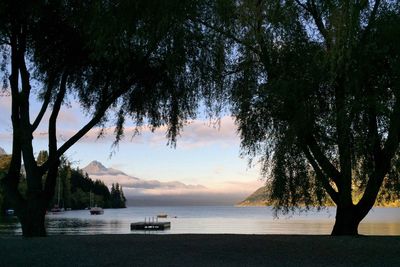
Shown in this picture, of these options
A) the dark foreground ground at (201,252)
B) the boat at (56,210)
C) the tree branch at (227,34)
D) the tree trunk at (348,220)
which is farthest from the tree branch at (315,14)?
the boat at (56,210)

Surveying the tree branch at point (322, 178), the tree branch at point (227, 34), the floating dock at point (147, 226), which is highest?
the tree branch at point (227, 34)

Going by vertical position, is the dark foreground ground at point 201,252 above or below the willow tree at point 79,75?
below

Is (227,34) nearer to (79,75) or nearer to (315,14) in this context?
(315,14)

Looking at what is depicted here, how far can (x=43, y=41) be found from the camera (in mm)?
17625

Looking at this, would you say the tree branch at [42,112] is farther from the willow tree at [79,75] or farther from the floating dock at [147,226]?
the floating dock at [147,226]

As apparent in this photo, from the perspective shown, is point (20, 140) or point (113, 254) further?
point (20, 140)

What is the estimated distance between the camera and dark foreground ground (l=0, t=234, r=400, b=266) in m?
12.1

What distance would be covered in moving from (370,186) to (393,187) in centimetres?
→ 71

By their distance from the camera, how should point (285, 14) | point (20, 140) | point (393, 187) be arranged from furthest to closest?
point (20, 140) → point (393, 187) → point (285, 14)

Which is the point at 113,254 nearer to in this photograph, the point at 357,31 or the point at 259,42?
the point at 259,42

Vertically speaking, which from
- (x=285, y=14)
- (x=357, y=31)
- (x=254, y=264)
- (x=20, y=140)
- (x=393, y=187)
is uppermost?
(x=285, y=14)

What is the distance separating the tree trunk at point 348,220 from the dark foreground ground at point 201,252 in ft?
4.92

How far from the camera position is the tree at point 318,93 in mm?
12859

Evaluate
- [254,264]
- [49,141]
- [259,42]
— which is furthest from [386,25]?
[49,141]
